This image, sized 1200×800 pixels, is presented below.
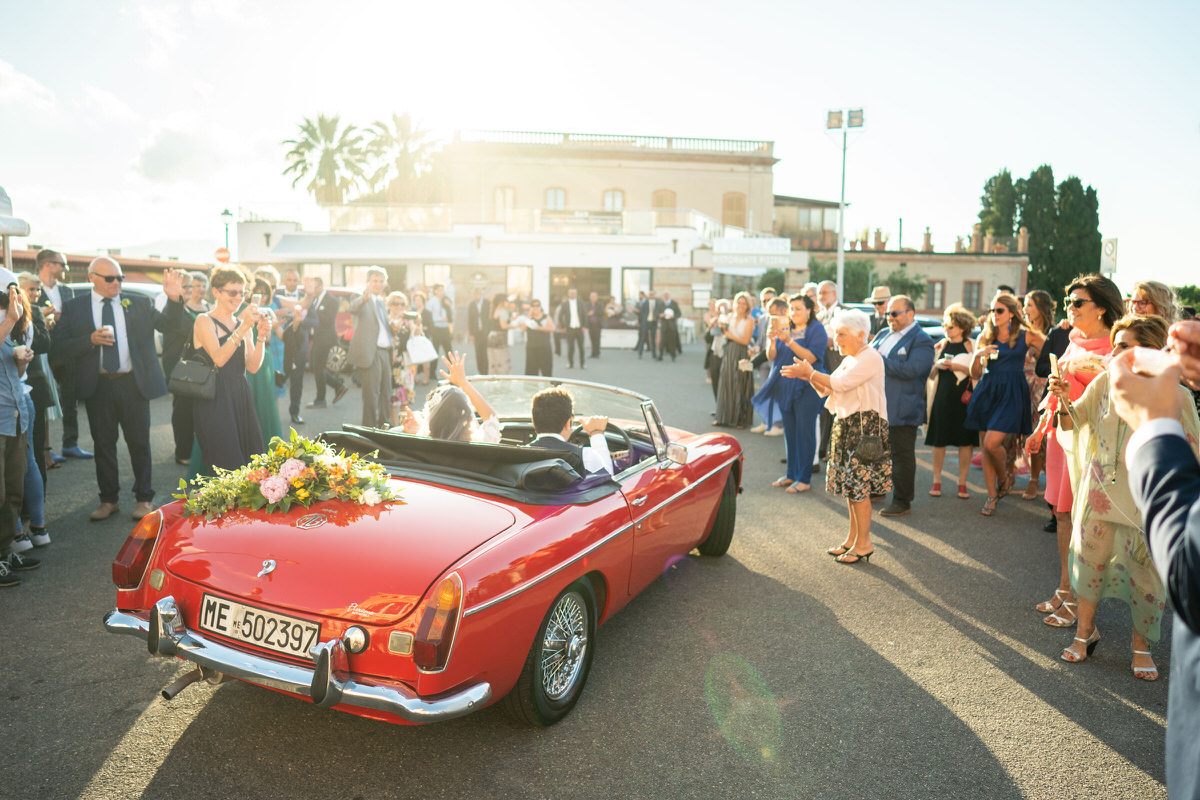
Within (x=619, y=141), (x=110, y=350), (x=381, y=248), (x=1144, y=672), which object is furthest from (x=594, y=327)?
(x=619, y=141)

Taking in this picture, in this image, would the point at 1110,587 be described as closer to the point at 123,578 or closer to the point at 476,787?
the point at 476,787

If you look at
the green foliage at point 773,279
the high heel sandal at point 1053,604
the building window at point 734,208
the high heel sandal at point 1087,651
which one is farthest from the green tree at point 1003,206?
the high heel sandal at point 1087,651

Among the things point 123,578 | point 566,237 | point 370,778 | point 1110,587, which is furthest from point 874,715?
point 566,237

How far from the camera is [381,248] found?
34094 millimetres

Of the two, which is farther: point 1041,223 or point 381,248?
point 1041,223

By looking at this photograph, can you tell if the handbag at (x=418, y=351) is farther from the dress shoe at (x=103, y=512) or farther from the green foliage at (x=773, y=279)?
the green foliage at (x=773, y=279)

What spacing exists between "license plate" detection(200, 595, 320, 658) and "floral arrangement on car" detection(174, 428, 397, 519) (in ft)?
1.46

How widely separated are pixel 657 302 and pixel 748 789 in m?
22.3

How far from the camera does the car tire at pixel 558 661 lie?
3146mm

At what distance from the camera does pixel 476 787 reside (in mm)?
2865

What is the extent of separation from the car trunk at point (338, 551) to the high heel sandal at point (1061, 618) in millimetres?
3358

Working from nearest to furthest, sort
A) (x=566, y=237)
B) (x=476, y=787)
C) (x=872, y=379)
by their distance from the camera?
(x=476, y=787) < (x=872, y=379) < (x=566, y=237)

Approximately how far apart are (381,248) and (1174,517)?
115ft

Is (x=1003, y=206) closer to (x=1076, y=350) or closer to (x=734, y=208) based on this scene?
(x=734, y=208)
